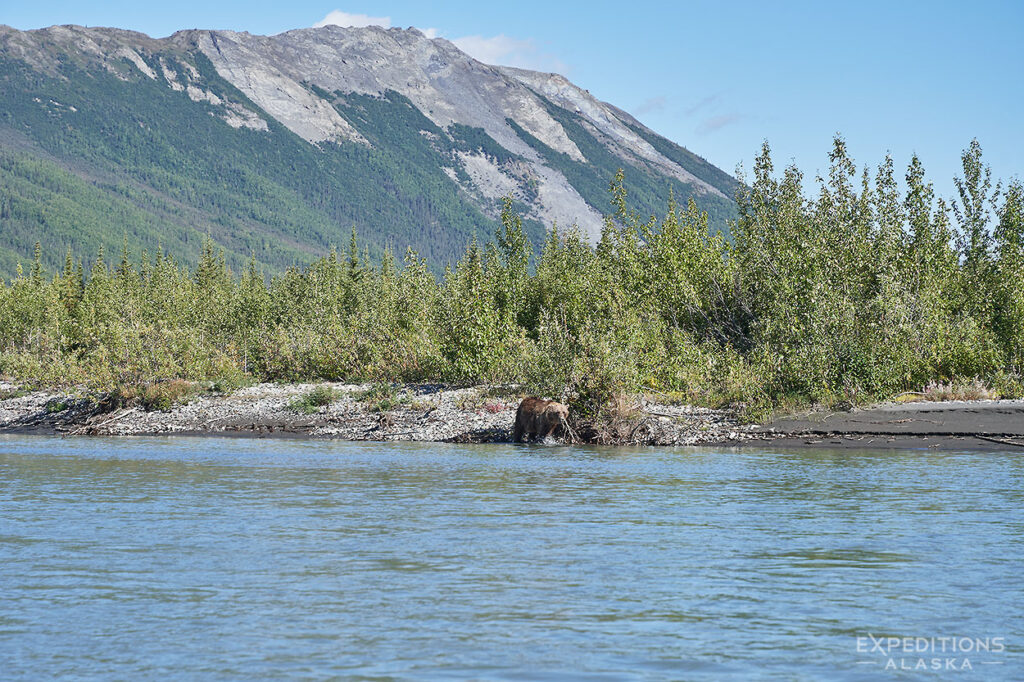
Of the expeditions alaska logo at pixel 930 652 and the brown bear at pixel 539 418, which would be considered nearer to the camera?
the expeditions alaska logo at pixel 930 652

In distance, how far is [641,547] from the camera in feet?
56.3

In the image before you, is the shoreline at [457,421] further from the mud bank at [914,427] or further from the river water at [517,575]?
the river water at [517,575]

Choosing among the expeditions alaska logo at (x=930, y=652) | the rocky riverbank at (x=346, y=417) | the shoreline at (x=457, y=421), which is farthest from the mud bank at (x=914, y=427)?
the expeditions alaska logo at (x=930, y=652)

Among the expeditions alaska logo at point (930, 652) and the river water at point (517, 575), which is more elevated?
the river water at point (517, 575)

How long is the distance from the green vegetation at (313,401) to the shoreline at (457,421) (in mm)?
198

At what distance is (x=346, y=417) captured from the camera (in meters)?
45.8

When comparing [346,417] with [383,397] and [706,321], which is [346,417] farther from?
Answer: [706,321]

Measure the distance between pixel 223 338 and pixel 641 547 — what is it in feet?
196

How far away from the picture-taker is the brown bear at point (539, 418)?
1522 inches

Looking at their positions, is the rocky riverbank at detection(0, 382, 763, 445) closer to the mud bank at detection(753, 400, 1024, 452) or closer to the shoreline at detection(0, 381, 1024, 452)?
the shoreline at detection(0, 381, 1024, 452)

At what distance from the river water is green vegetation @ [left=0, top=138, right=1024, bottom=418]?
487 inches

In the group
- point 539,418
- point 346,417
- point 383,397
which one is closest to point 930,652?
point 539,418

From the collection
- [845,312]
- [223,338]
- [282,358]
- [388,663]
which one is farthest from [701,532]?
[223,338]

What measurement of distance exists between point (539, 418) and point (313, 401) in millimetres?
13655
